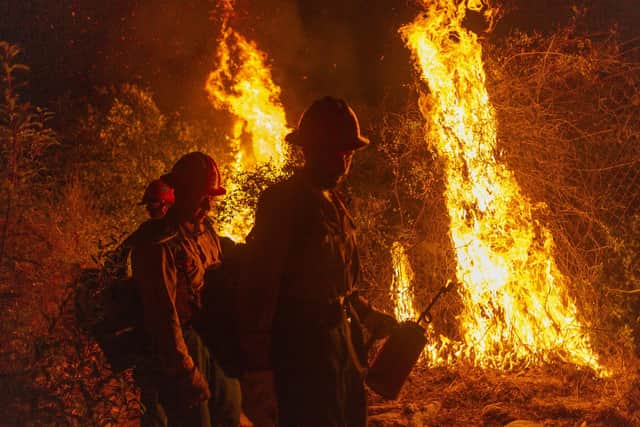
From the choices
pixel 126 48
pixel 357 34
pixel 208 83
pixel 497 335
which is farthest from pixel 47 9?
pixel 497 335

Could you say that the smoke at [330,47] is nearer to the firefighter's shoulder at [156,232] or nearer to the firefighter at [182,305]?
the firefighter at [182,305]

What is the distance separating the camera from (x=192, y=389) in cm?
321

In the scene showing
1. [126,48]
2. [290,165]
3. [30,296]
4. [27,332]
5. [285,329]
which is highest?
[126,48]

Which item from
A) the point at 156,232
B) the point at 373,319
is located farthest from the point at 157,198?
the point at 373,319

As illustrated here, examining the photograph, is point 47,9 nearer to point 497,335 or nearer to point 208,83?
point 208,83

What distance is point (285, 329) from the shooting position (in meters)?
2.60

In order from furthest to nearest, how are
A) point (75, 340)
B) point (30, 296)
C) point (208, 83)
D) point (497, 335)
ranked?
point (208, 83) → point (497, 335) → point (30, 296) → point (75, 340)

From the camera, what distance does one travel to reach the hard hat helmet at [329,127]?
2.74 meters

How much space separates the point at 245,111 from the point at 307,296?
779cm

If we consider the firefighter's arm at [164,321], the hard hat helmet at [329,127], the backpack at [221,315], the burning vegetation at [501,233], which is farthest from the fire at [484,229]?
the hard hat helmet at [329,127]

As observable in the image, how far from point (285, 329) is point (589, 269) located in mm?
4718

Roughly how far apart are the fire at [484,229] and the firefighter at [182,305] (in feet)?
10.7

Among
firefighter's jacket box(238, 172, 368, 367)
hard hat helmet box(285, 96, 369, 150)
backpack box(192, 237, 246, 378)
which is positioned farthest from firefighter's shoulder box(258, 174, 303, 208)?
backpack box(192, 237, 246, 378)

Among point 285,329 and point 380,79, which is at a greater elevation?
point 380,79
